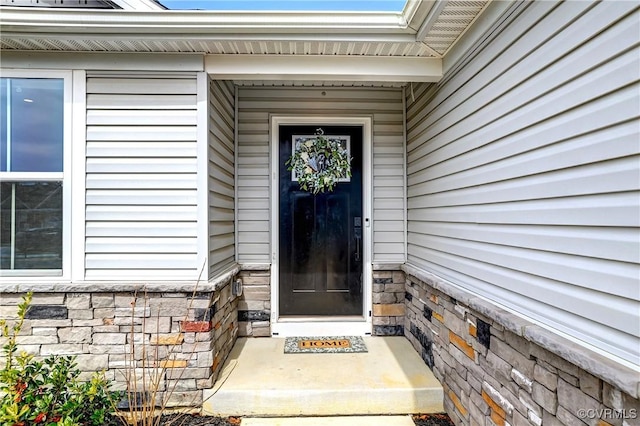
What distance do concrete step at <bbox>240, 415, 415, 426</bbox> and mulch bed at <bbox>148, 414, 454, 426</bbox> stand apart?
2.5 inches

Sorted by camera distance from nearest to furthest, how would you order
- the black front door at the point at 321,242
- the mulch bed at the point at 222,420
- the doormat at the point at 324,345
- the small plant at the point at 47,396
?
the small plant at the point at 47,396, the mulch bed at the point at 222,420, the doormat at the point at 324,345, the black front door at the point at 321,242

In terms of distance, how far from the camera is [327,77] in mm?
2496

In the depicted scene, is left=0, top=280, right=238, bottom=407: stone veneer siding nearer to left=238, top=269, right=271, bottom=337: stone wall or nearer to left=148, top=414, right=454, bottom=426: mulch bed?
left=148, top=414, right=454, bottom=426: mulch bed

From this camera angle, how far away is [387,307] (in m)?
3.25

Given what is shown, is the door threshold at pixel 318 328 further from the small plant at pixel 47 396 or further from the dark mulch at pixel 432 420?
the small plant at pixel 47 396

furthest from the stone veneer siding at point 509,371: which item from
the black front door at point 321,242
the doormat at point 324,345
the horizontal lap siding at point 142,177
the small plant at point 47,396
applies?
the small plant at point 47,396

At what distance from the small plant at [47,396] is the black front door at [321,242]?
1648 mm

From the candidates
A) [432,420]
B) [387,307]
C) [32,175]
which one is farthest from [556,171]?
[32,175]

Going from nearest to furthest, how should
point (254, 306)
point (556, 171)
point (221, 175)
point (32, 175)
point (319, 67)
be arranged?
point (556, 171) < point (32, 175) < point (319, 67) < point (221, 175) < point (254, 306)

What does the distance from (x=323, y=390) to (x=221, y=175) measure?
6.01ft

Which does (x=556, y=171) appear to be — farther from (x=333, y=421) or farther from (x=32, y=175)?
(x=32, y=175)

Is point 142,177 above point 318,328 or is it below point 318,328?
above

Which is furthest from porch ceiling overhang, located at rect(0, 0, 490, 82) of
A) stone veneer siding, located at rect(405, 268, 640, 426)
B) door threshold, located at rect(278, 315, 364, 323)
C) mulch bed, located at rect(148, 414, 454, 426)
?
mulch bed, located at rect(148, 414, 454, 426)

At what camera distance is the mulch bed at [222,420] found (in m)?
2.19
